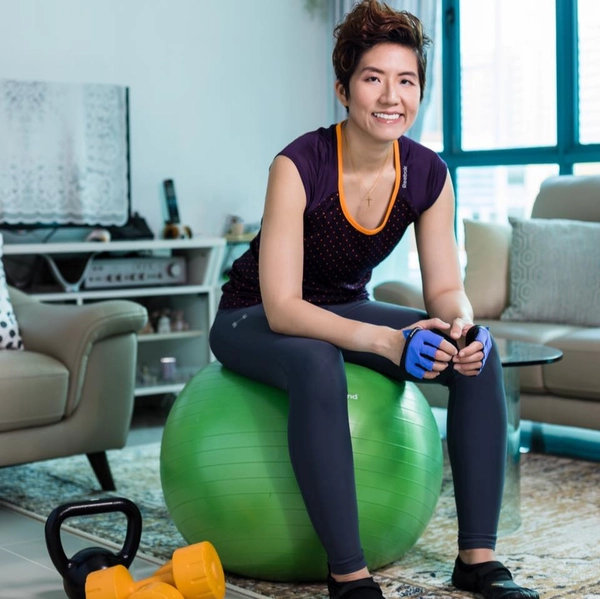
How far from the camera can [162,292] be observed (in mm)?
4383

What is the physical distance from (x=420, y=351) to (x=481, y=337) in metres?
0.14

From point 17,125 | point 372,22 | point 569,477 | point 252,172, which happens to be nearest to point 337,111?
point 252,172

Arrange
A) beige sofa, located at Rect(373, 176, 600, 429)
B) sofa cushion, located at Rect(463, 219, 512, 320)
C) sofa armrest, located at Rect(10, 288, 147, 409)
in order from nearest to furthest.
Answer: sofa armrest, located at Rect(10, 288, 147, 409)
beige sofa, located at Rect(373, 176, 600, 429)
sofa cushion, located at Rect(463, 219, 512, 320)

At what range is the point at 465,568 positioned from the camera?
83.3 inches

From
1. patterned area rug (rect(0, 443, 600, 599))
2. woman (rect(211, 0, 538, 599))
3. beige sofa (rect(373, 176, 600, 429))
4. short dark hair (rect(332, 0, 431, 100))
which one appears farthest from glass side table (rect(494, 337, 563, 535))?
short dark hair (rect(332, 0, 431, 100))

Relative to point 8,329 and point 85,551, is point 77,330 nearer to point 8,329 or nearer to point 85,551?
point 8,329

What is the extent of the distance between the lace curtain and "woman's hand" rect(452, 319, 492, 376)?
8.94 ft

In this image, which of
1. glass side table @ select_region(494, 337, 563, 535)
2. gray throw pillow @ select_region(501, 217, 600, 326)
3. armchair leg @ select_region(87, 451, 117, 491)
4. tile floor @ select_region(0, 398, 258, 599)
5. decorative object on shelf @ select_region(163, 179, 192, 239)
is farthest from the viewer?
decorative object on shelf @ select_region(163, 179, 192, 239)

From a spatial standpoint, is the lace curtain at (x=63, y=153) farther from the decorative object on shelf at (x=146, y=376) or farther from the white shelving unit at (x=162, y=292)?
the decorative object on shelf at (x=146, y=376)

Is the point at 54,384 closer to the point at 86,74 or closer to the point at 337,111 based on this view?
the point at 86,74

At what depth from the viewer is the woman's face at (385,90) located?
2.18m

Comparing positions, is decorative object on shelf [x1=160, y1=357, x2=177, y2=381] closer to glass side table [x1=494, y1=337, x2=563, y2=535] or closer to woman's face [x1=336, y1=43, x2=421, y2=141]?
glass side table [x1=494, y1=337, x2=563, y2=535]

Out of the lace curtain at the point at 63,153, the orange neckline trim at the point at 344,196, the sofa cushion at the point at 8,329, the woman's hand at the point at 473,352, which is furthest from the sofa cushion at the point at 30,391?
the lace curtain at the point at 63,153

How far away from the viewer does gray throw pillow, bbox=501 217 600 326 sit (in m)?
3.61
